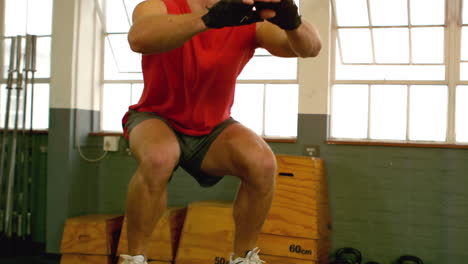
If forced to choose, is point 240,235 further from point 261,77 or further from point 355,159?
point 261,77

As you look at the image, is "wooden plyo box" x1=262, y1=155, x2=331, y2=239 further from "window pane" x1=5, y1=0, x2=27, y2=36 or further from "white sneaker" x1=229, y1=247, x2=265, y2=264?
"window pane" x1=5, y1=0, x2=27, y2=36

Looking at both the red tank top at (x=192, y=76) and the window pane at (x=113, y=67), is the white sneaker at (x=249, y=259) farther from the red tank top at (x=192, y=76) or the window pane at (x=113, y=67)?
the window pane at (x=113, y=67)

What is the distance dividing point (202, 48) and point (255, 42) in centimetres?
22

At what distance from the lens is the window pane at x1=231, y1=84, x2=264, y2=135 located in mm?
4254

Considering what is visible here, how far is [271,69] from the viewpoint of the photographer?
4266mm

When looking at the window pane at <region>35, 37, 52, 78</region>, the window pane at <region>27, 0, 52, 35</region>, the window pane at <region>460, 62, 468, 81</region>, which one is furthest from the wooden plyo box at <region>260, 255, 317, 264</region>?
the window pane at <region>27, 0, 52, 35</region>

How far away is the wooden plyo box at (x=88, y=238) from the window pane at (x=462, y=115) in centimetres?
275

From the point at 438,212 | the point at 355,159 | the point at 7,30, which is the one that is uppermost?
the point at 7,30

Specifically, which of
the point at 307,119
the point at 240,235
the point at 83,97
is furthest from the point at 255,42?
the point at 83,97

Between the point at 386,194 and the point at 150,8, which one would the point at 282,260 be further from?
the point at 150,8

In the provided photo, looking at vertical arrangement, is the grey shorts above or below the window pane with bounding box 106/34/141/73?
below

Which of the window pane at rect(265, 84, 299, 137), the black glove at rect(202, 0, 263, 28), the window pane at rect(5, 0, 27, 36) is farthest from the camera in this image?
the window pane at rect(5, 0, 27, 36)

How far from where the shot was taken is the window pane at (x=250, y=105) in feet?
14.0

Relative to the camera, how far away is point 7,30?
Result: 16.1ft
